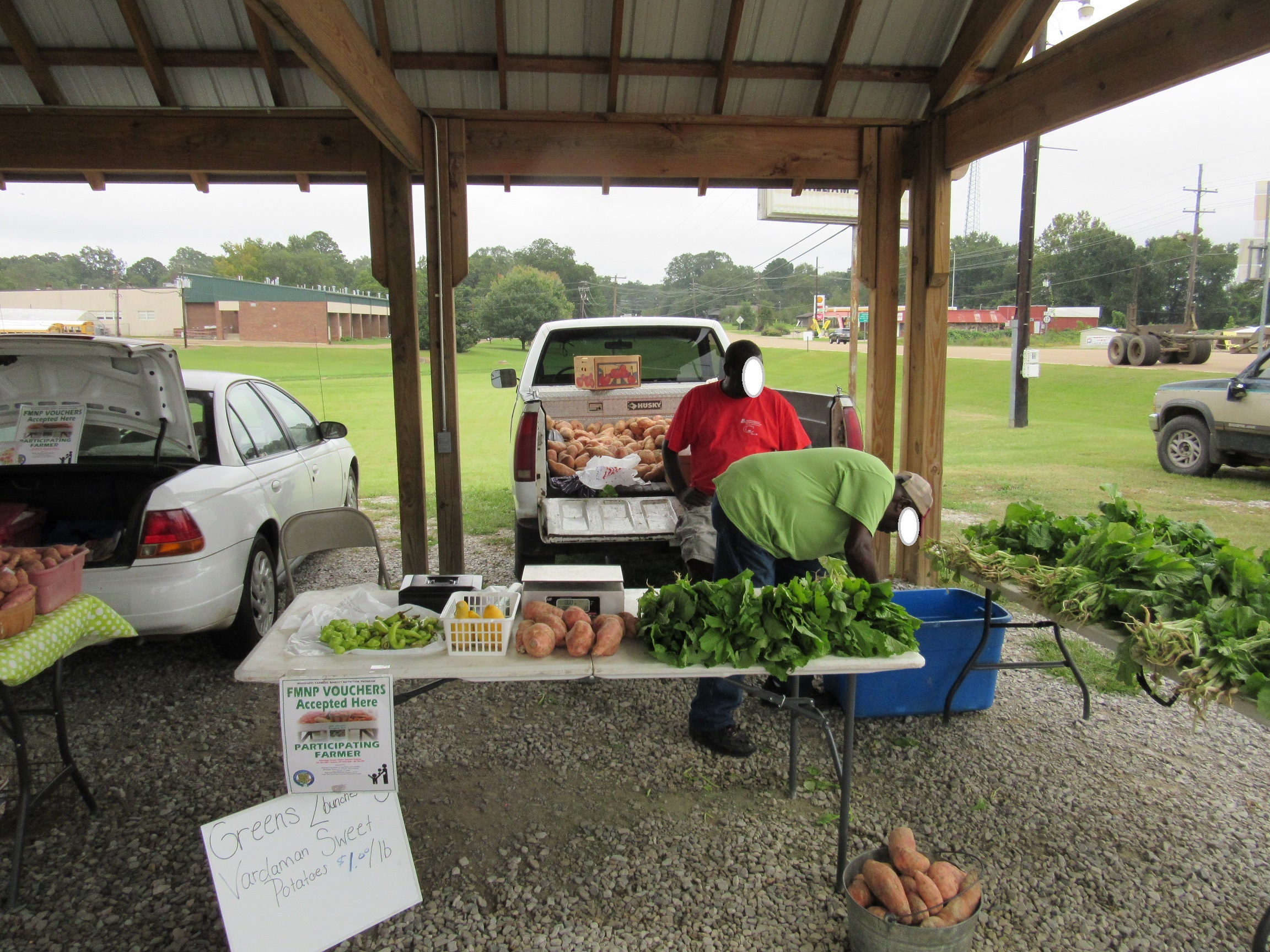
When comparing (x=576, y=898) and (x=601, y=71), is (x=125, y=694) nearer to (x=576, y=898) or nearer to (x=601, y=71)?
(x=576, y=898)

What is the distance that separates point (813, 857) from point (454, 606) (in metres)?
1.58

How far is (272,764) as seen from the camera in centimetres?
361

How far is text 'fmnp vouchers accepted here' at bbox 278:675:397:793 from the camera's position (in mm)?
2352

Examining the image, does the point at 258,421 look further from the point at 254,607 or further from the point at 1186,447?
the point at 1186,447

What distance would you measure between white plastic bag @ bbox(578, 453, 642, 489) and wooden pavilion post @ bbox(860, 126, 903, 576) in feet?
6.06

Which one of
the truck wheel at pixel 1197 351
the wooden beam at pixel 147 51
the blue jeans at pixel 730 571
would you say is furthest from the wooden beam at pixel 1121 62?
the truck wheel at pixel 1197 351

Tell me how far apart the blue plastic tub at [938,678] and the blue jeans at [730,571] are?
55 centimetres

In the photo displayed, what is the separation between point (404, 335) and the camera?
5504 millimetres

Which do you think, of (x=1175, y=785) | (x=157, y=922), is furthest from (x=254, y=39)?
(x=1175, y=785)

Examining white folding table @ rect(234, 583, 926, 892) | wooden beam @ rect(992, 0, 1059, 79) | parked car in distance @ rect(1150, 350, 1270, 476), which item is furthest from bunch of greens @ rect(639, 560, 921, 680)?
parked car in distance @ rect(1150, 350, 1270, 476)

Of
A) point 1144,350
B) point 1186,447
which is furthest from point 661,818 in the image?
point 1144,350

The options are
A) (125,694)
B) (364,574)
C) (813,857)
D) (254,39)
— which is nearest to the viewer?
(813,857)

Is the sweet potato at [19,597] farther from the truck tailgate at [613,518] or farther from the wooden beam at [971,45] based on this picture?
the wooden beam at [971,45]

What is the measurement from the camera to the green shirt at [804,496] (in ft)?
10.3
